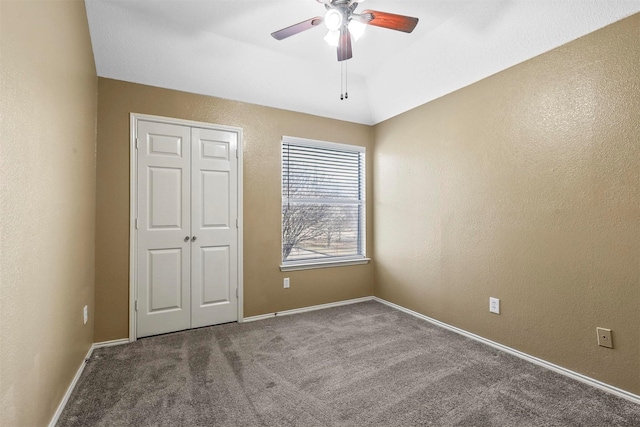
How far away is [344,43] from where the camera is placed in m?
2.15

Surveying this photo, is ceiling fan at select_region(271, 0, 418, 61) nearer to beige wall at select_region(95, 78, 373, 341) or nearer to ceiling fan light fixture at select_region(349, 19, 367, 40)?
ceiling fan light fixture at select_region(349, 19, 367, 40)

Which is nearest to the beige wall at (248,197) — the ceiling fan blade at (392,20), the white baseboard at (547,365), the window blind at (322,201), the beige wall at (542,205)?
the window blind at (322,201)

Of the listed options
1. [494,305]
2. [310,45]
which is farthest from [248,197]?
[494,305]

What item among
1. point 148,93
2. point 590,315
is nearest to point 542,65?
point 590,315

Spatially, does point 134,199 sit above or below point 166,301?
above

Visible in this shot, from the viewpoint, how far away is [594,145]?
81.9 inches

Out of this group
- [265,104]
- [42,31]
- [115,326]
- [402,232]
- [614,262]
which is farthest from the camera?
[402,232]

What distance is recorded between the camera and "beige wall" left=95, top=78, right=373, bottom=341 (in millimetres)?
2764

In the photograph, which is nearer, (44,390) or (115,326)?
(44,390)

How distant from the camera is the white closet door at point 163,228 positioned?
2.90 m

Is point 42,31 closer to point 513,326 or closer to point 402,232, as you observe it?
point 402,232

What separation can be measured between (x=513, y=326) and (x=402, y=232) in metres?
1.49

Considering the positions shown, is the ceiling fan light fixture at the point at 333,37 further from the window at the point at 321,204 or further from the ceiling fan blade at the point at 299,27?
the window at the point at 321,204

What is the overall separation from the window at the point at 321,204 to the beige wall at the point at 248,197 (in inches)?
4.8
